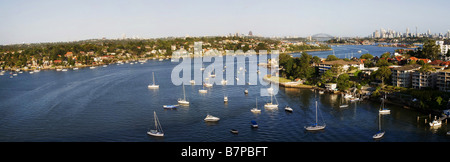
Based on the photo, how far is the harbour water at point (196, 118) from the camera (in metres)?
6.29

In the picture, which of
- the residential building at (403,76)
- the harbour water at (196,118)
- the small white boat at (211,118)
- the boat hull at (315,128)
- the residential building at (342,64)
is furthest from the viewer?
the residential building at (342,64)

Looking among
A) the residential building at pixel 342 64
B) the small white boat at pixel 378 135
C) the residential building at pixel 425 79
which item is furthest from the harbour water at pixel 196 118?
the residential building at pixel 342 64

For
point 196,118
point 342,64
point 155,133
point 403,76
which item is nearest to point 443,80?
point 403,76

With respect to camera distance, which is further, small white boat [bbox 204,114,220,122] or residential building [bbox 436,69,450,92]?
residential building [bbox 436,69,450,92]

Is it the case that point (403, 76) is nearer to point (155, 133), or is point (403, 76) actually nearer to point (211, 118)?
point (211, 118)

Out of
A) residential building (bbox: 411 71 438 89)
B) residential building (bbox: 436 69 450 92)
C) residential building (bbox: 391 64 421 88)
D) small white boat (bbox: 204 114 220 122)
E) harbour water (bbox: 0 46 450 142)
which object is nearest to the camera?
harbour water (bbox: 0 46 450 142)

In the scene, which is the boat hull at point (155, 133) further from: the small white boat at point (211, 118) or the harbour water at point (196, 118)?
the small white boat at point (211, 118)

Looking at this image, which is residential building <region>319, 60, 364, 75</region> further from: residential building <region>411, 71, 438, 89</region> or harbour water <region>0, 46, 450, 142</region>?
residential building <region>411, 71, 438, 89</region>

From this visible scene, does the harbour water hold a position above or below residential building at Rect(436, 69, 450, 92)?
below

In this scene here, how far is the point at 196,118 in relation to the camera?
761cm

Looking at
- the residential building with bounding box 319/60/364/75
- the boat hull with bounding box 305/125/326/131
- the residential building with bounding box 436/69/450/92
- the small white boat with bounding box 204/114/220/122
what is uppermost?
the residential building with bounding box 319/60/364/75

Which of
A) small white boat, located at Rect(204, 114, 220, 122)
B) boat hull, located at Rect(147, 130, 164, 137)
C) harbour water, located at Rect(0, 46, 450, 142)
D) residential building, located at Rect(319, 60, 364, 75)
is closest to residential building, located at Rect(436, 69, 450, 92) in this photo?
harbour water, located at Rect(0, 46, 450, 142)

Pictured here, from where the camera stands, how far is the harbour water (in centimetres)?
629
